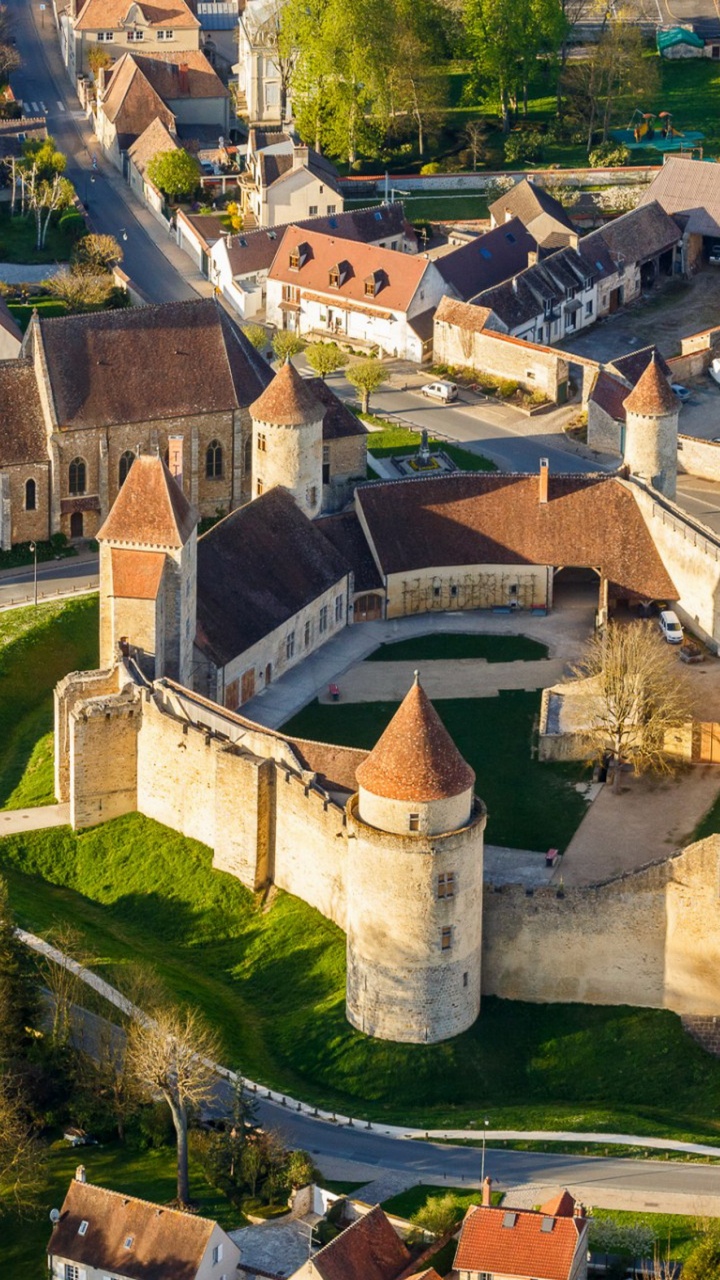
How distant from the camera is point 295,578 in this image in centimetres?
12925

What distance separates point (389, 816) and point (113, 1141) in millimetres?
13973

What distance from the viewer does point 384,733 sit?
10338cm

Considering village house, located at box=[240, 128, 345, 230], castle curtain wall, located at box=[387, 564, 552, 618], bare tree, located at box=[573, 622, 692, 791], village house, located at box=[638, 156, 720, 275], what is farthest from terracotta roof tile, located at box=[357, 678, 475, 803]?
village house, located at box=[638, 156, 720, 275]

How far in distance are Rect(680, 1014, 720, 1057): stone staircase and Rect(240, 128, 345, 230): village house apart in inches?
3161

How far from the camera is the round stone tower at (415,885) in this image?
4001 inches

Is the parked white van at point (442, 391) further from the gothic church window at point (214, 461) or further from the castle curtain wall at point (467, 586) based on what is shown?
the castle curtain wall at point (467, 586)

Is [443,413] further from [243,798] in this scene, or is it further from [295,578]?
[243,798]

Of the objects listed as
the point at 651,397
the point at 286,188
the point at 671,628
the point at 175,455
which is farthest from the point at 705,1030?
the point at 286,188

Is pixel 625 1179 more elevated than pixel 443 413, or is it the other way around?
pixel 443 413

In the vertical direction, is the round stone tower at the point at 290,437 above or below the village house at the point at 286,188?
below

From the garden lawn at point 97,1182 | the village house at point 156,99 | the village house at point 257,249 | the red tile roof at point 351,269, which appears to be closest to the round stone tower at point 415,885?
the garden lawn at point 97,1182

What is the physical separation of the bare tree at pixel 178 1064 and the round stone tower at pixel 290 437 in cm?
3456

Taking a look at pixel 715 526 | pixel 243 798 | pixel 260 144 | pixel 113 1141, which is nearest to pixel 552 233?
pixel 260 144

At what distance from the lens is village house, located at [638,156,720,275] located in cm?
17850
